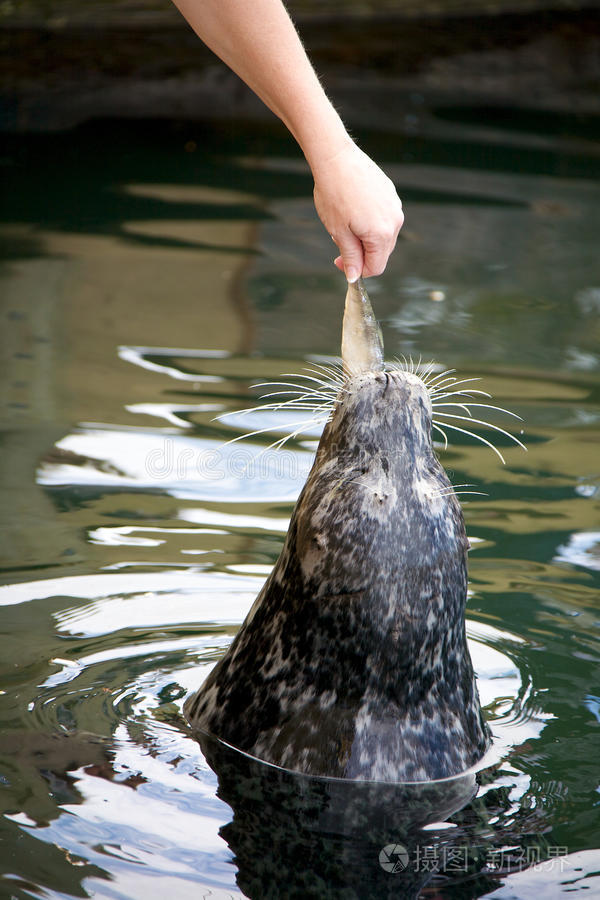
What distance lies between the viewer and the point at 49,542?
3.94m

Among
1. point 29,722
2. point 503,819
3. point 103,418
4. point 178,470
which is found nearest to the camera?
point 503,819

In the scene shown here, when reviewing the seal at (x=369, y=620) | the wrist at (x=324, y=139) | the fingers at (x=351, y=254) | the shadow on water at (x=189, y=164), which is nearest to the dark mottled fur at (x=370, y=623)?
the seal at (x=369, y=620)

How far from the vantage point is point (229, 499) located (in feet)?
14.3

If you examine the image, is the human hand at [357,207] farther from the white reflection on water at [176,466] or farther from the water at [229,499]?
the white reflection on water at [176,466]

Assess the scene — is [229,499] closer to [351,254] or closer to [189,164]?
[351,254]

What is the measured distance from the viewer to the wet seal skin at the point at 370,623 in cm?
276

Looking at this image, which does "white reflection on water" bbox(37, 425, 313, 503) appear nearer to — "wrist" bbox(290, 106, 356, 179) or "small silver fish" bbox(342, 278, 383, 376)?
"small silver fish" bbox(342, 278, 383, 376)

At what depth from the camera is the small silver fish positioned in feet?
9.34

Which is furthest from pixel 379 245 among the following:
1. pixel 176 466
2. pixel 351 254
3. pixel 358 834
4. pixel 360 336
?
pixel 176 466

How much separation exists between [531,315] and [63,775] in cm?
431

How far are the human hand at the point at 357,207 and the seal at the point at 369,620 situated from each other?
0.14 meters

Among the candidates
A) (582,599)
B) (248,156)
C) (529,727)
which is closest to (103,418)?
(582,599)

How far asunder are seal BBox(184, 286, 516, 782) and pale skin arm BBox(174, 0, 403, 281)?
0.60 feet

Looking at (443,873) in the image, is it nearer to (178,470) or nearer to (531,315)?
(178,470)
